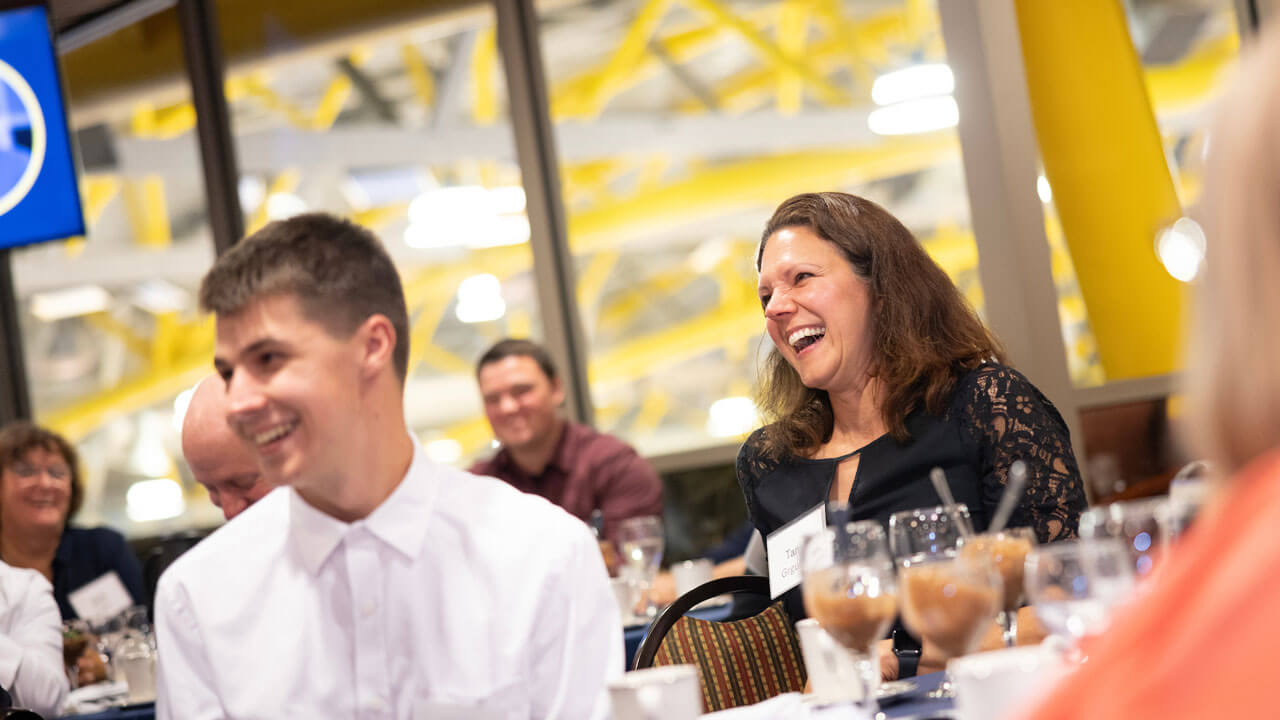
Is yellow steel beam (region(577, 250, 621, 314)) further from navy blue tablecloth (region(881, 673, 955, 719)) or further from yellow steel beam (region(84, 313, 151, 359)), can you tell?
navy blue tablecloth (region(881, 673, 955, 719))

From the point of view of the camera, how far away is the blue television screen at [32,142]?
16.8ft

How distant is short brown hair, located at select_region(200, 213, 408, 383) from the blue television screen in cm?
397

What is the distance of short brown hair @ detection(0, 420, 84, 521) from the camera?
14.3ft

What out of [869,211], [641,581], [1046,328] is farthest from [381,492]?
[1046,328]

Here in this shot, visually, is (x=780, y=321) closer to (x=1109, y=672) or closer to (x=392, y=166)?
(x=1109, y=672)

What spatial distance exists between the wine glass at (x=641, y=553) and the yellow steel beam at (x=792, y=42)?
2.34 m

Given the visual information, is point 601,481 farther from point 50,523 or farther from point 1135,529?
point 1135,529

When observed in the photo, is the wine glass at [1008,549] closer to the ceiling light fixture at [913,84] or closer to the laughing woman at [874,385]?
the laughing woman at [874,385]

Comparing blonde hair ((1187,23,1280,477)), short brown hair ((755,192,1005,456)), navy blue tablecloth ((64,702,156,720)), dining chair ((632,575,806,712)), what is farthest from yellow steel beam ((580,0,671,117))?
blonde hair ((1187,23,1280,477))

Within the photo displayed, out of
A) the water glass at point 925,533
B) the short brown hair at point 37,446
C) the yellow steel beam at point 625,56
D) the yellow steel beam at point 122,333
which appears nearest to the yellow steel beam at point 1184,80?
the yellow steel beam at point 625,56

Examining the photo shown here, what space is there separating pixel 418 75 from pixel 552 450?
2150 millimetres

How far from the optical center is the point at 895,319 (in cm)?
241

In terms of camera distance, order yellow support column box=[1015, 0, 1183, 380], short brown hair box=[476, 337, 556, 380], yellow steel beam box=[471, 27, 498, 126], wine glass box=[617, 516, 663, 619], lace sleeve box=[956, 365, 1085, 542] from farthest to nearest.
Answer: yellow steel beam box=[471, 27, 498, 126], short brown hair box=[476, 337, 556, 380], yellow support column box=[1015, 0, 1183, 380], wine glass box=[617, 516, 663, 619], lace sleeve box=[956, 365, 1085, 542]

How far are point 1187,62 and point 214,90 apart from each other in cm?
436
